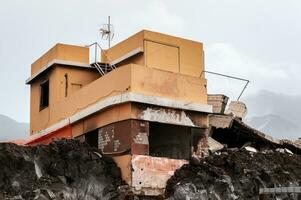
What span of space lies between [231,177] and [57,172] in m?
5.69

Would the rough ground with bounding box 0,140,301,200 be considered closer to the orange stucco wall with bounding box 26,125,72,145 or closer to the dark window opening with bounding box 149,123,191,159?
the dark window opening with bounding box 149,123,191,159

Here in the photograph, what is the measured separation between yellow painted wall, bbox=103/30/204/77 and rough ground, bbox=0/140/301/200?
12.9 feet

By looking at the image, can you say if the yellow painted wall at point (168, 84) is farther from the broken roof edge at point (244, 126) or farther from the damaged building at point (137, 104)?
the broken roof edge at point (244, 126)

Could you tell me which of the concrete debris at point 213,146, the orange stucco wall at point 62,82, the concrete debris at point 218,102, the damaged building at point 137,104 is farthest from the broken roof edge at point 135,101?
the orange stucco wall at point 62,82

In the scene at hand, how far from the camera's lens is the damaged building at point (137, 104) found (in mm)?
20281

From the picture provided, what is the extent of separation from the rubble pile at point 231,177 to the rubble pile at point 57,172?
2214 mm

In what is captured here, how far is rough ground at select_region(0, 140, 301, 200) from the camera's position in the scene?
18.3 metres

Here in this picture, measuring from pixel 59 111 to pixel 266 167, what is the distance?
910 cm

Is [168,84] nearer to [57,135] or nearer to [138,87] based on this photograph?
[138,87]

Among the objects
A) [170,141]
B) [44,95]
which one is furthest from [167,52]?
[44,95]

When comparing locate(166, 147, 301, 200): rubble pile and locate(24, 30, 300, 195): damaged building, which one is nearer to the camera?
locate(166, 147, 301, 200): rubble pile

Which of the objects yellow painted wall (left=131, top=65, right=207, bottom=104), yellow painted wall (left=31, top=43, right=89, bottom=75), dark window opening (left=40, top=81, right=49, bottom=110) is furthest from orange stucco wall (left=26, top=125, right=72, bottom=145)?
yellow painted wall (left=131, top=65, right=207, bottom=104)

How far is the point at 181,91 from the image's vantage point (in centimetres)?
2177

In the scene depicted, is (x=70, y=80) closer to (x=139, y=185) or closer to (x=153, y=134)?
(x=153, y=134)
